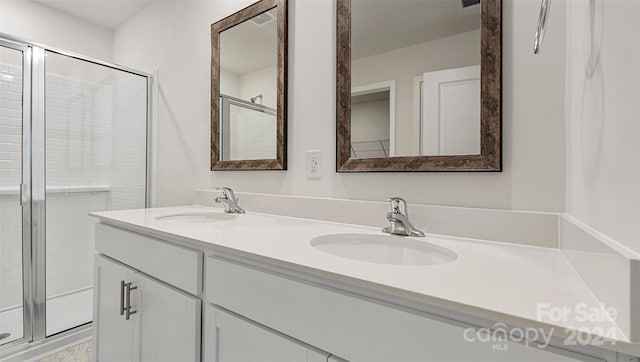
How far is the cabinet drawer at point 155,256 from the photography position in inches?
36.0

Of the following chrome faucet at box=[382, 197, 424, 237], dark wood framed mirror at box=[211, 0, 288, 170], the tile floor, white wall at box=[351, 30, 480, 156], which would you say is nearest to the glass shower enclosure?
the tile floor

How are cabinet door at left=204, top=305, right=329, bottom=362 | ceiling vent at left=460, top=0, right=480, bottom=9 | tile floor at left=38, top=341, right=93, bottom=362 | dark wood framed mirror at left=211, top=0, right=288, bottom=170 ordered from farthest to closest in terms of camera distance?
1. tile floor at left=38, top=341, right=93, bottom=362
2. dark wood framed mirror at left=211, top=0, right=288, bottom=170
3. ceiling vent at left=460, top=0, right=480, bottom=9
4. cabinet door at left=204, top=305, right=329, bottom=362

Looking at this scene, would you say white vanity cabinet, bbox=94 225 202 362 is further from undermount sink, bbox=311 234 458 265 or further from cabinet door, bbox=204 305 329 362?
undermount sink, bbox=311 234 458 265

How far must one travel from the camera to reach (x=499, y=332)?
0.47 metres

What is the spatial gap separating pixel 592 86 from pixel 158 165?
2.25 m

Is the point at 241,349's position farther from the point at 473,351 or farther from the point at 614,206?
the point at 614,206

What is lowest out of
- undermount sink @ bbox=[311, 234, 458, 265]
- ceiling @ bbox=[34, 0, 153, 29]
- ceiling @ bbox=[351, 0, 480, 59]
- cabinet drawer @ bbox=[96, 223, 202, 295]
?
cabinet drawer @ bbox=[96, 223, 202, 295]

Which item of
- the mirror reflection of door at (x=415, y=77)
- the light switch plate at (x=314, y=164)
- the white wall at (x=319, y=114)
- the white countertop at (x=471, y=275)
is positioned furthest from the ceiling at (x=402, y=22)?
the white countertop at (x=471, y=275)

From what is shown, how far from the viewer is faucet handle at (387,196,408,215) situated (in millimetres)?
988

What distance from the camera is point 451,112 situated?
101 cm

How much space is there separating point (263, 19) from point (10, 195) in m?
1.67

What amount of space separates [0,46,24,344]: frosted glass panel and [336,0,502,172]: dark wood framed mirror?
1.74 meters

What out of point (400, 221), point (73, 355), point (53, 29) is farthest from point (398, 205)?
point (53, 29)

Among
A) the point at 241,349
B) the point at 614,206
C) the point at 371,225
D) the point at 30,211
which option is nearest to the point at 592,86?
the point at 614,206
